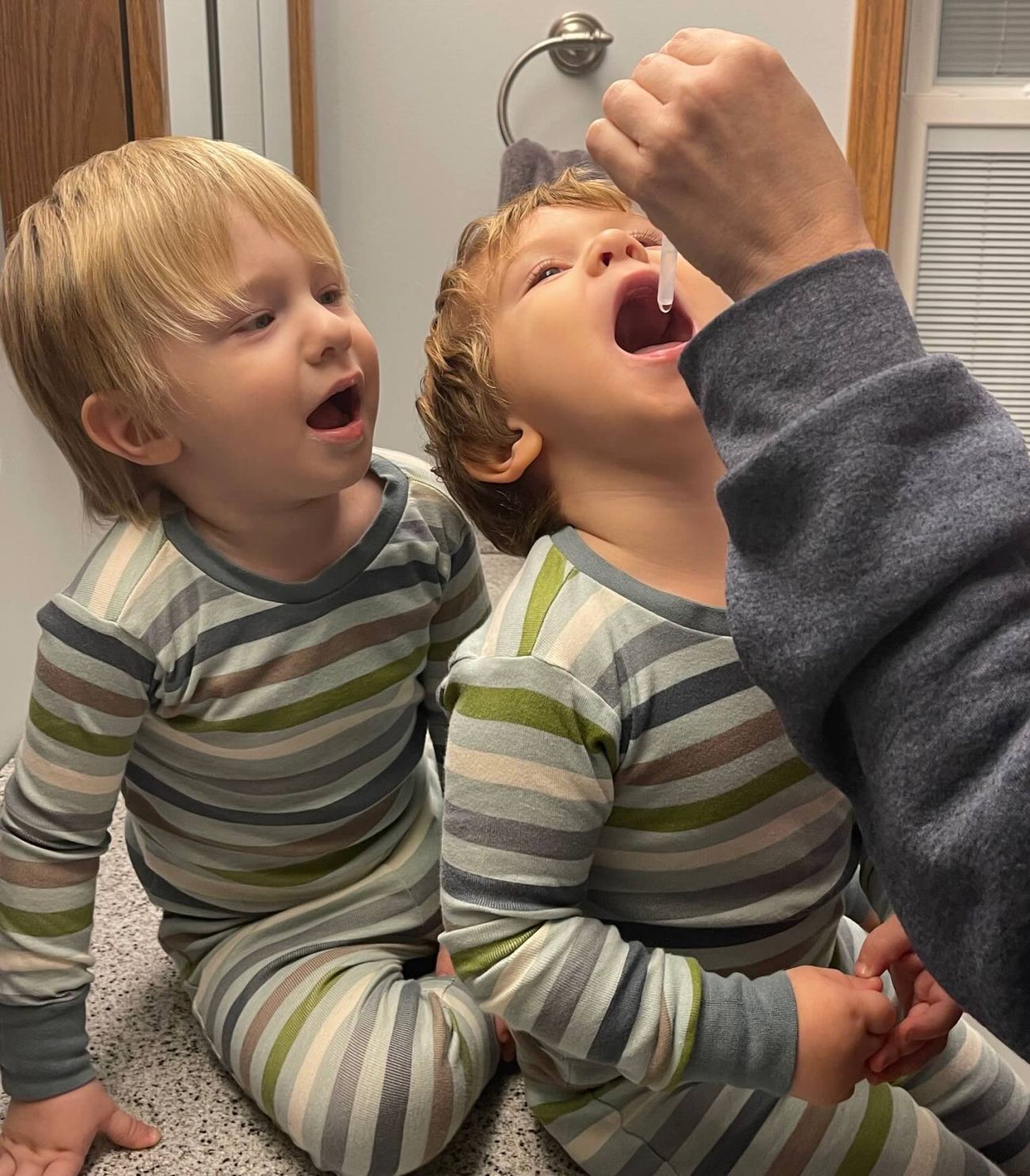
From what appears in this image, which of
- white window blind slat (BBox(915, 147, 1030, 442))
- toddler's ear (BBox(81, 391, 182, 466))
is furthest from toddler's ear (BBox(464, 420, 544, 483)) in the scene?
white window blind slat (BBox(915, 147, 1030, 442))

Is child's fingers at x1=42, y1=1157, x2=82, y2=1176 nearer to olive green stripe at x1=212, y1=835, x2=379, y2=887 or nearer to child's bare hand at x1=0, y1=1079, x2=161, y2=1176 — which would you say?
child's bare hand at x1=0, y1=1079, x2=161, y2=1176

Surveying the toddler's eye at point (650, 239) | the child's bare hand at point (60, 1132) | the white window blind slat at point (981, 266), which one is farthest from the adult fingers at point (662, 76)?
the white window blind slat at point (981, 266)

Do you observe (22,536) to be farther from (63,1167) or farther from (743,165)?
(743,165)

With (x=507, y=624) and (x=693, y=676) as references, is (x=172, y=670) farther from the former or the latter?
(x=693, y=676)

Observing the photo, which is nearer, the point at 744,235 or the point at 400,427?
the point at 744,235

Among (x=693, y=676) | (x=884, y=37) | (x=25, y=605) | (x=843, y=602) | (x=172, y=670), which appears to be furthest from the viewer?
(x=884, y=37)

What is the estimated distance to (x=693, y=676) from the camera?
0.74m

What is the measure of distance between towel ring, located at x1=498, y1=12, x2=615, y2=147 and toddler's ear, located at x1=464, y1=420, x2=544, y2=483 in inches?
60.4

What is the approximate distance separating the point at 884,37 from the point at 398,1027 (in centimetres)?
195

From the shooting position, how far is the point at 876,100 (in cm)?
218

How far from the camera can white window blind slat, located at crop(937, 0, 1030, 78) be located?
7.24 feet

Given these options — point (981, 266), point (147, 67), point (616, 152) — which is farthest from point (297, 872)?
point (981, 266)

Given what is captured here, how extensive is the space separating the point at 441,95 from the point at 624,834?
6.05 ft

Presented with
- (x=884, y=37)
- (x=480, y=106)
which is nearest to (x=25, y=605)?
(x=480, y=106)
